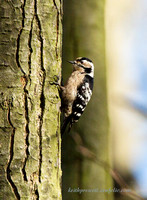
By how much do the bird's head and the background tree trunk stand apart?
0.11m

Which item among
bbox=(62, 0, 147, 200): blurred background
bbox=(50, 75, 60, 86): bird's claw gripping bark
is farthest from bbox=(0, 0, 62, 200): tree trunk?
bbox=(62, 0, 147, 200): blurred background

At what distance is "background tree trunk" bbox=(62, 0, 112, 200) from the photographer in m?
5.12

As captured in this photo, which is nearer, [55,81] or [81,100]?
[55,81]

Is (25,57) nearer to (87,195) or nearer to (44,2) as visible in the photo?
(44,2)

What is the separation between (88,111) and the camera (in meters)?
5.39

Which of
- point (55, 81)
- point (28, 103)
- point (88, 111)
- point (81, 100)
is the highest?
point (55, 81)

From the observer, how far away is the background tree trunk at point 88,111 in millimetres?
5117

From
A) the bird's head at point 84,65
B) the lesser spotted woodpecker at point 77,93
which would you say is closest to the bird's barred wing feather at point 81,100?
the lesser spotted woodpecker at point 77,93

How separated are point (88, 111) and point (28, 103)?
8.38ft

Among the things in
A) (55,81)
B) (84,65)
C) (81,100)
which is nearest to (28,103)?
(55,81)

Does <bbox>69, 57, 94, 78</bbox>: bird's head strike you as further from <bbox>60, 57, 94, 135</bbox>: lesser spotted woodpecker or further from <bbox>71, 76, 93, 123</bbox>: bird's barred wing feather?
<bbox>71, 76, 93, 123</bbox>: bird's barred wing feather

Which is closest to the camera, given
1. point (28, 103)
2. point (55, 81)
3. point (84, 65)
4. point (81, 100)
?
point (28, 103)

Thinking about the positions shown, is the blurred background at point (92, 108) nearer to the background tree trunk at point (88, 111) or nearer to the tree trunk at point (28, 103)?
A: the background tree trunk at point (88, 111)

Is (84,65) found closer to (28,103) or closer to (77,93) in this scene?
(77,93)
